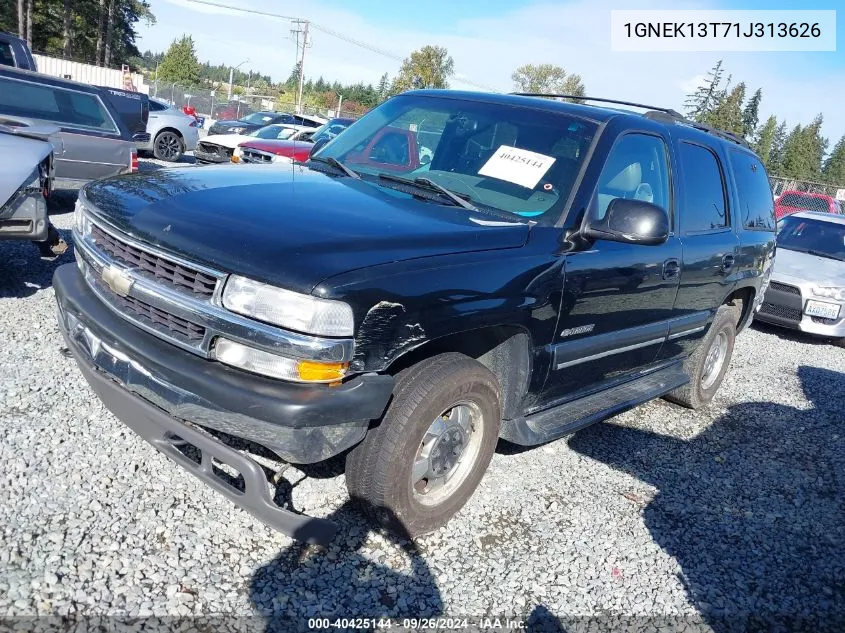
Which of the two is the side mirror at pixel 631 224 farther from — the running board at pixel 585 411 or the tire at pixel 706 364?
the tire at pixel 706 364

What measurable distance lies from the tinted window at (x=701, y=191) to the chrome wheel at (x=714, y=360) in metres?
1.15

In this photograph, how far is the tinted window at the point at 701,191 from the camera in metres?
4.23

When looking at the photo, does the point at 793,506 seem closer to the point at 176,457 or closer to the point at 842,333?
the point at 176,457

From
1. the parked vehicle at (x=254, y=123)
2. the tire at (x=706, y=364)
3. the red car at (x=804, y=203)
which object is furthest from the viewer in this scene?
the red car at (x=804, y=203)

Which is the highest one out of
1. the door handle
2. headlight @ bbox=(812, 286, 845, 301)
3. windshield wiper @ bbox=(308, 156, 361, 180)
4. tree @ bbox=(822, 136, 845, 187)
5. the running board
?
tree @ bbox=(822, 136, 845, 187)

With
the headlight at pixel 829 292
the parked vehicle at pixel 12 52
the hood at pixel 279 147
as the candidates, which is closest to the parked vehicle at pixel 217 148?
the hood at pixel 279 147

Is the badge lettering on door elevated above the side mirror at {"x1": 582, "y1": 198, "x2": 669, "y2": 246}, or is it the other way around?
the side mirror at {"x1": 582, "y1": 198, "x2": 669, "y2": 246}

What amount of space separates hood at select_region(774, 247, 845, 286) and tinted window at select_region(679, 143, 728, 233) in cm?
481

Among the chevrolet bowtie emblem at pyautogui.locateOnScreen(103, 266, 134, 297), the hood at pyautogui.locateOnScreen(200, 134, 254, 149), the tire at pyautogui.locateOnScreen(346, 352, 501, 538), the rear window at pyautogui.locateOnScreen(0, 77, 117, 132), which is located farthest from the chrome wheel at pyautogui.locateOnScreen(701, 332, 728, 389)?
the hood at pyautogui.locateOnScreen(200, 134, 254, 149)

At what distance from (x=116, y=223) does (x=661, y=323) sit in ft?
9.99

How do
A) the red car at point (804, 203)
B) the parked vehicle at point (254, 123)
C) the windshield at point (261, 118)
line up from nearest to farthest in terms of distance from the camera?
the parked vehicle at point (254, 123) < the red car at point (804, 203) < the windshield at point (261, 118)

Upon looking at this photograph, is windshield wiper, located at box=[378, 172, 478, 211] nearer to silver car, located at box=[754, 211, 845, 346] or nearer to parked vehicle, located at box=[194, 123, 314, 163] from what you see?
silver car, located at box=[754, 211, 845, 346]

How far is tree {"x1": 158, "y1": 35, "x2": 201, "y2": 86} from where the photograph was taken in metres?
68.3

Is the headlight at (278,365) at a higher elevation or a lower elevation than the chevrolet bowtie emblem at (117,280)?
lower
